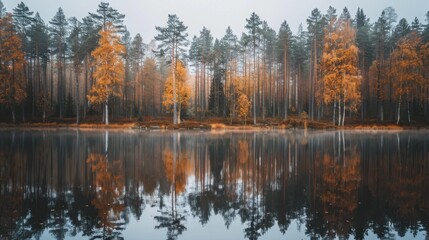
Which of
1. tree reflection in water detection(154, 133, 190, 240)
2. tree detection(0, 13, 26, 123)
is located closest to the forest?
tree detection(0, 13, 26, 123)

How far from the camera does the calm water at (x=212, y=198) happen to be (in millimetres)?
7758

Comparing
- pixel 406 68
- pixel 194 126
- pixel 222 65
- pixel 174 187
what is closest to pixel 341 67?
pixel 406 68

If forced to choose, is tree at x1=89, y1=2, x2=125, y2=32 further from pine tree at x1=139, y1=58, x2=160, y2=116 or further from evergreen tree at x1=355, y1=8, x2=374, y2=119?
evergreen tree at x1=355, y1=8, x2=374, y2=119

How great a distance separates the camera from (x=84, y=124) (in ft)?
167

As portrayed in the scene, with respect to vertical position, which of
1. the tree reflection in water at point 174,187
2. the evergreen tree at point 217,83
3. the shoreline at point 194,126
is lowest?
the tree reflection in water at point 174,187

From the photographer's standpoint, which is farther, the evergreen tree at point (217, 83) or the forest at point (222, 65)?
the evergreen tree at point (217, 83)

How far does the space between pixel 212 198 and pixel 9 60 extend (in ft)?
173

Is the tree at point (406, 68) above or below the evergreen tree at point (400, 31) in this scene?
below

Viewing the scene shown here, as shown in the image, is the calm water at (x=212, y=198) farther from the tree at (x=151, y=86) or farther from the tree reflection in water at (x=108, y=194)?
the tree at (x=151, y=86)

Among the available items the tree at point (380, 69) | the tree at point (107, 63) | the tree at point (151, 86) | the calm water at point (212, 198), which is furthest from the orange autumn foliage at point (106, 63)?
the tree at point (380, 69)

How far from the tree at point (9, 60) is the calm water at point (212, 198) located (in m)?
38.9

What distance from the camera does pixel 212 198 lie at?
10.5 metres

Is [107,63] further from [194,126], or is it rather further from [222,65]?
[222,65]

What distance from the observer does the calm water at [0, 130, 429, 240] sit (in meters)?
7.76
